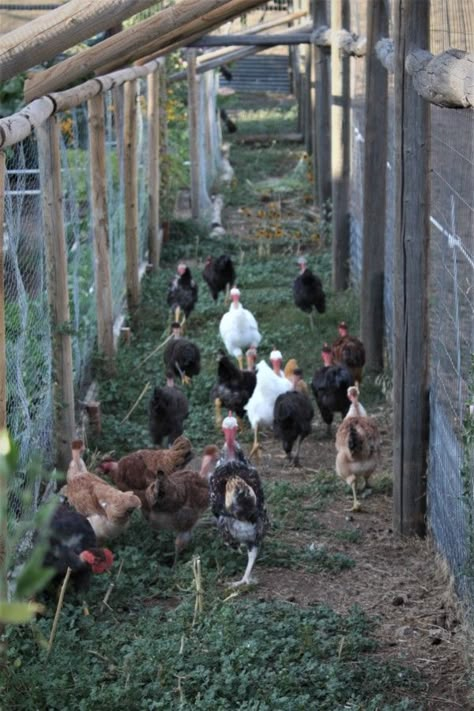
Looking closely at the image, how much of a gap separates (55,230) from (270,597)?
248 cm

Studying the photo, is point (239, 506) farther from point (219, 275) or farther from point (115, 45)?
point (219, 275)

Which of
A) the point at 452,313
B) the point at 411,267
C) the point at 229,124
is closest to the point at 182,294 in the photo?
the point at 411,267

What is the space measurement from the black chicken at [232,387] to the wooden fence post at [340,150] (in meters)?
4.39

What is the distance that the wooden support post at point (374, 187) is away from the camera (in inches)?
343

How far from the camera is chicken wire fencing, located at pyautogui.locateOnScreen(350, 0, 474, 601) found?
4625mm

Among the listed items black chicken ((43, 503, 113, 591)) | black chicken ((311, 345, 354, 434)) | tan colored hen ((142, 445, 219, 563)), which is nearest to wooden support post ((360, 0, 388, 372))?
black chicken ((311, 345, 354, 434))

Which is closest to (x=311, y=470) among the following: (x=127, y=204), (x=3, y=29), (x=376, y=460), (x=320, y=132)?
(x=376, y=460)

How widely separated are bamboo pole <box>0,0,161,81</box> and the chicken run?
5.32ft

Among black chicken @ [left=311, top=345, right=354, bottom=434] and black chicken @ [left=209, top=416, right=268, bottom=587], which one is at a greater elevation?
black chicken @ [left=209, top=416, right=268, bottom=587]

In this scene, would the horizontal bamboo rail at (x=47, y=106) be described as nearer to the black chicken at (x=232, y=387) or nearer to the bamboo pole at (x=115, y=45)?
the bamboo pole at (x=115, y=45)

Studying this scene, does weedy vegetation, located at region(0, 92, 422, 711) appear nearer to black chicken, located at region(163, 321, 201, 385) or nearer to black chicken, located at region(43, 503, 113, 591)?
black chicken, located at region(43, 503, 113, 591)

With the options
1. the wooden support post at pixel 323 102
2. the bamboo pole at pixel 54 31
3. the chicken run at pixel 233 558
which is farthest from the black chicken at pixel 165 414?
the wooden support post at pixel 323 102

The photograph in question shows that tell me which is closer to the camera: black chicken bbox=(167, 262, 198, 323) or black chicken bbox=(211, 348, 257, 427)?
black chicken bbox=(211, 348, 257, 427)

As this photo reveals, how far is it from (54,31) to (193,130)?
493 inches
